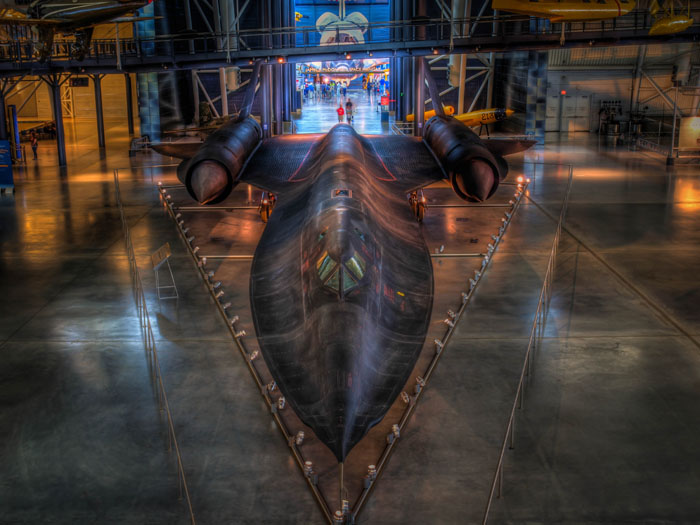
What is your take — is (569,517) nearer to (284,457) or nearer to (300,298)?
→ (284,457)

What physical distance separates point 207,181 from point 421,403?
7.67 meters

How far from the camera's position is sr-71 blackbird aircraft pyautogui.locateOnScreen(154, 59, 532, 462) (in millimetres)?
6047

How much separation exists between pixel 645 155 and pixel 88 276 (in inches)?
950

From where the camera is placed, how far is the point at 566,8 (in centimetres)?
2133

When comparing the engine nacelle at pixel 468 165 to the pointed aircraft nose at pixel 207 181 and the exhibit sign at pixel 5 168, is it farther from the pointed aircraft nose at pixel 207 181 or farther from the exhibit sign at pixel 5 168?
the exhibit sign at pixel 5 168

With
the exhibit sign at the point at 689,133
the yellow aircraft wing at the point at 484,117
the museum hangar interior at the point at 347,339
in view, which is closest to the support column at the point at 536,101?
the yellow aircraft wing at the point at 484,117

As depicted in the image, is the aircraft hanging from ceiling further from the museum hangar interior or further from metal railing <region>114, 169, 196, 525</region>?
metal railing <region>114, 169, 196, 525</region>

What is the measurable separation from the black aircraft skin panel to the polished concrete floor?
3.41 feet

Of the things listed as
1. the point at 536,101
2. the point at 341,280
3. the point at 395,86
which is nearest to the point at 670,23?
the point at 536,101

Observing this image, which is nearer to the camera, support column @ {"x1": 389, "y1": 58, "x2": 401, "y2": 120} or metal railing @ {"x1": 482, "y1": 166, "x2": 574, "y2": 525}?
metal railing @ {"x1": 482, "y1": 166, "x2": 574, "y2": 525}

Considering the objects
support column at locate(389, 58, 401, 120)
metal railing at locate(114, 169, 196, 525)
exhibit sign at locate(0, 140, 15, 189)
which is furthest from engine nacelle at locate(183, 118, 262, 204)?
support column at locate(389, 58, 401, 120)

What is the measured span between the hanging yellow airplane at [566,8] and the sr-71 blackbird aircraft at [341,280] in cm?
946

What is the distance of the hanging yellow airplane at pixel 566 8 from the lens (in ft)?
69.8

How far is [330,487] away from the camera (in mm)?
6465
